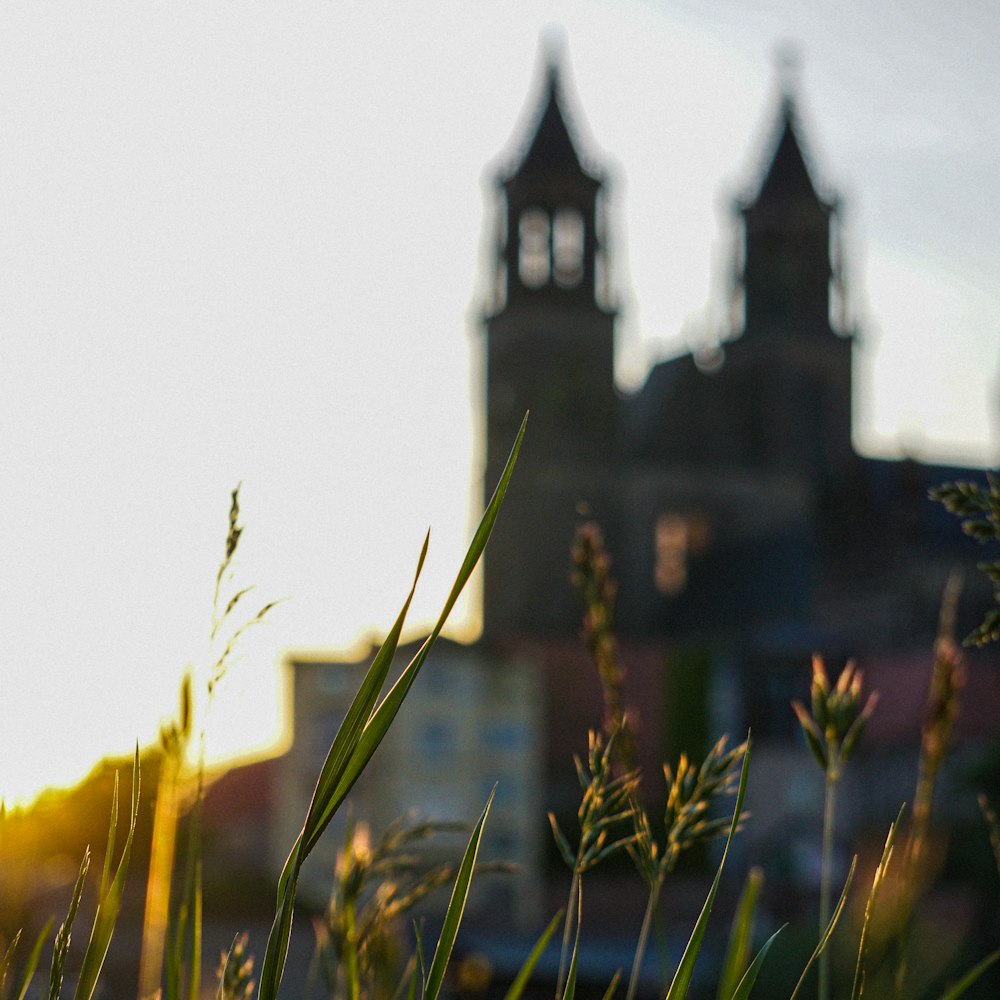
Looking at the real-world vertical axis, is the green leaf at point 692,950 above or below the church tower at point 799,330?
below

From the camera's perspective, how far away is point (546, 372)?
4125 cm

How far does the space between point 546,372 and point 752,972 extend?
133ft

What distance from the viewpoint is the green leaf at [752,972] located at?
0.93 m

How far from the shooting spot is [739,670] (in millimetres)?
30422

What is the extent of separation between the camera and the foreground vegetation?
0.84 meters

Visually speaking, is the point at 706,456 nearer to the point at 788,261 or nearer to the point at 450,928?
the point at 788,261

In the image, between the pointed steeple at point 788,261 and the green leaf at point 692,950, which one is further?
the pointed steeple at point 788,261

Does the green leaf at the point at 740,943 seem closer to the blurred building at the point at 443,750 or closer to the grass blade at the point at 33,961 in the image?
the grass blade at the point at 33,961

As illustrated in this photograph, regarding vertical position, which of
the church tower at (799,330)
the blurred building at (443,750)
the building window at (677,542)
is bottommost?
the blurred building at (443,750)

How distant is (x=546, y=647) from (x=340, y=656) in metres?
6.32

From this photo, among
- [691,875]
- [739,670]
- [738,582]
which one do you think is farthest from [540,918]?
[738,582]

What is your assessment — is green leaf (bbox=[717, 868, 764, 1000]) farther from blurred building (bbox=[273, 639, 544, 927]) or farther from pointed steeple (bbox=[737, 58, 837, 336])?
pointed steeple (bbox=[737, 58, 837, 336])

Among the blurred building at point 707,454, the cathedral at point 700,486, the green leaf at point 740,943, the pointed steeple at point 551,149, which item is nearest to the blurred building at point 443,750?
the cathedral at point 700,486

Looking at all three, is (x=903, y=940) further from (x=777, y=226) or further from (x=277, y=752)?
(x=777, y=226)
